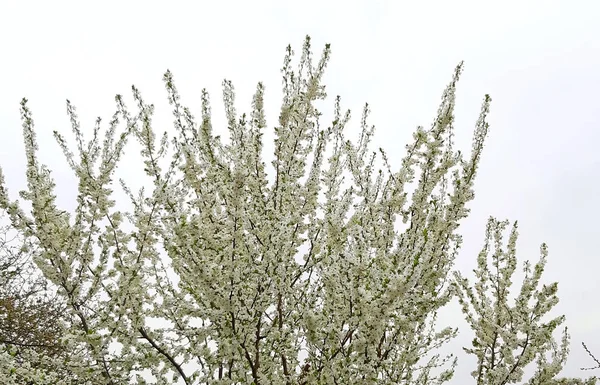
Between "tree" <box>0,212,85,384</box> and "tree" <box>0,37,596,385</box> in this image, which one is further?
"tree" <box>0,212,85,384</box>

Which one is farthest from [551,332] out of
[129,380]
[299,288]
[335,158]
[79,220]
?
[79,220]

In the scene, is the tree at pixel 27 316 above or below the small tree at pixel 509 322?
above

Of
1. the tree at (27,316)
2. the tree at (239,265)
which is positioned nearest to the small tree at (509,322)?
the tree at (239,265)

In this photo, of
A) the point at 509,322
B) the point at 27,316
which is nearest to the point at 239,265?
the point at 509,322

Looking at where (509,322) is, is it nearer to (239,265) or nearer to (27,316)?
(239,265)

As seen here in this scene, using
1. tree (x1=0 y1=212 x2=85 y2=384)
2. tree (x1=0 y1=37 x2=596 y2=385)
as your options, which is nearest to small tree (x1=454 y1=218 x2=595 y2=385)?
tree (x1=0 y1=37 x2=596 y2=385)

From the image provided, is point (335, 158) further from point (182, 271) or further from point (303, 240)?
point (182, 271)

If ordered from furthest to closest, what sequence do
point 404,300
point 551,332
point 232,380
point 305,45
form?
point 305,45 < point 551,332 < point 232,380 < point 404,300

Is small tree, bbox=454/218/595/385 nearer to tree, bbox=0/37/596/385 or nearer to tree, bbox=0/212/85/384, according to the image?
tree, bbox=0/37/596/385

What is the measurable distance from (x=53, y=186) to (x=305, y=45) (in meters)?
3.00

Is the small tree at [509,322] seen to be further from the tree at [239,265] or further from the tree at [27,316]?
the tree at [27,316]

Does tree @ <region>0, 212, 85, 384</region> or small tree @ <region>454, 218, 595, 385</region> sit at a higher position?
tree @ <region>0, 212, 85, 384</region>

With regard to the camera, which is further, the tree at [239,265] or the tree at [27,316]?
the tree at [27,316]

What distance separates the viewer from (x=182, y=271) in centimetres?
498
